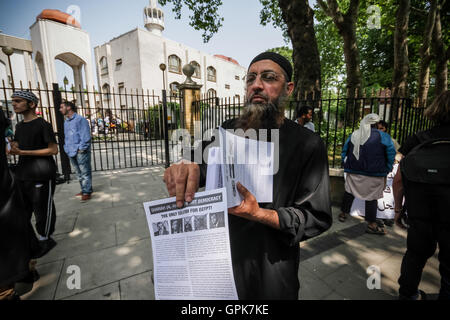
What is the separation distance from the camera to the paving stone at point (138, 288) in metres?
2.46

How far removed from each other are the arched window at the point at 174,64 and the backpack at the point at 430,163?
27.8 meters

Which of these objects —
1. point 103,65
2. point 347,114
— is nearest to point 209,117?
point 347,114

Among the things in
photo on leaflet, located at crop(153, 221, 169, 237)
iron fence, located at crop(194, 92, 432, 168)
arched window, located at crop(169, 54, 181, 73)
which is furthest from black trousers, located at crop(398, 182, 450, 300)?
arched window, located at crop(169, 54, 181, 73)

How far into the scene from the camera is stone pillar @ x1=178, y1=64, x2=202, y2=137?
8695 mm

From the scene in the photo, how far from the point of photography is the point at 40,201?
10.3 ft

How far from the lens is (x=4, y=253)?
1.57m

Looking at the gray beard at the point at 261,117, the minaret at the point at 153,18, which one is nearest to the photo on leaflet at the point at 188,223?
the gray beard at the point at 261,117

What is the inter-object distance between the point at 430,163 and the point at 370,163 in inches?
78.1

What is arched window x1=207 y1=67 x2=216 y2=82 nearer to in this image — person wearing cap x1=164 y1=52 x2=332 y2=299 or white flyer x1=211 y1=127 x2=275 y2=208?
person wearing cap x1=164 y1=52 x2=332 y2=299

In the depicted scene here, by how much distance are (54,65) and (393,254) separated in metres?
24.6

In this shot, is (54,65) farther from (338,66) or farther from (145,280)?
(338,66)

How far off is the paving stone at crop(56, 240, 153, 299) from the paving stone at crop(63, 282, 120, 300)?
66 millimetres
